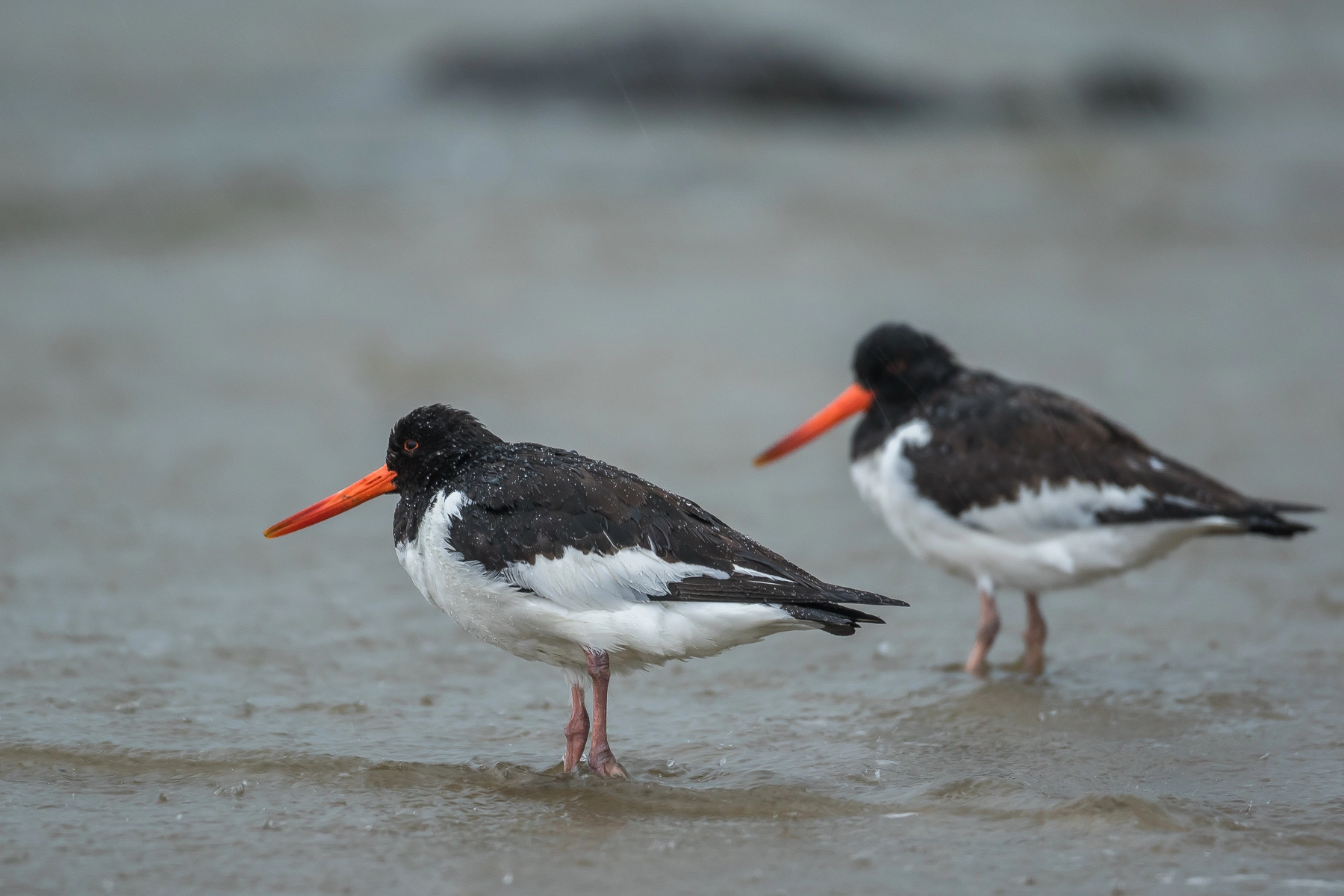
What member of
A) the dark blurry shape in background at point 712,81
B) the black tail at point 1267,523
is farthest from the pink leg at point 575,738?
Answer: the dark blurry shape in background at point 712,81

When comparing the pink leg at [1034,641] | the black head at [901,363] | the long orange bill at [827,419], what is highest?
the black head at [901,363]

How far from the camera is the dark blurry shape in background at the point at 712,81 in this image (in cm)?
1831

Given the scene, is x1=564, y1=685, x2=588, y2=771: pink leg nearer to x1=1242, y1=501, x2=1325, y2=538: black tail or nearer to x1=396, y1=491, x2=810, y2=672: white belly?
x1=396, y1=491, x2=810, y2=672: white belly

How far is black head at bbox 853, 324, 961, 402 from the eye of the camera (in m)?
5.92

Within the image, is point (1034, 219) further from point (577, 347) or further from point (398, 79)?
point (398, 79)

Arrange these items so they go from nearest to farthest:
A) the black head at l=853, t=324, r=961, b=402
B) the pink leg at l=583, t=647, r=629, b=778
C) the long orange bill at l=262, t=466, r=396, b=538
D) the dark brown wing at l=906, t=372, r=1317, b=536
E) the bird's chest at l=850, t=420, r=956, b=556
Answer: the pink leg at l=583, t=647, r=629, b=778, the long orange bill at l=262, t=466, r=396, b=538, the dark brown wing at l=906, t=372, r=1317, b=536, the bird's chest at l=850, t=420, r=956, b=556, the black head at l=853, t=324, r=961, b=402

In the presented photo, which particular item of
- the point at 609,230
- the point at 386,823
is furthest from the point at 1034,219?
the point at 386,823

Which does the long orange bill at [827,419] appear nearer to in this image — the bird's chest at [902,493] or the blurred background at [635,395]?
the bird's chest at [902,493]

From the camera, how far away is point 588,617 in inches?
157

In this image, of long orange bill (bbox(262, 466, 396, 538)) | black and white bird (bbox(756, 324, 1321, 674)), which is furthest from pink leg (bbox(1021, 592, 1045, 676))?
long orange bill (bbox(262, 466, 396, 538))

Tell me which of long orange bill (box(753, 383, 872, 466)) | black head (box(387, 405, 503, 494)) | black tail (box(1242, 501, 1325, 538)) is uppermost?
long orange bill (box(753, 383, 872, 466))

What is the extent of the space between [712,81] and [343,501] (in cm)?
1474

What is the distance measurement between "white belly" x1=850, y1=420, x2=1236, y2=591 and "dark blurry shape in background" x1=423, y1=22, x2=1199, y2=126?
1321 cm

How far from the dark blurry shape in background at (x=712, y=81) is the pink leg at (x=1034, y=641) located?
13.5m
